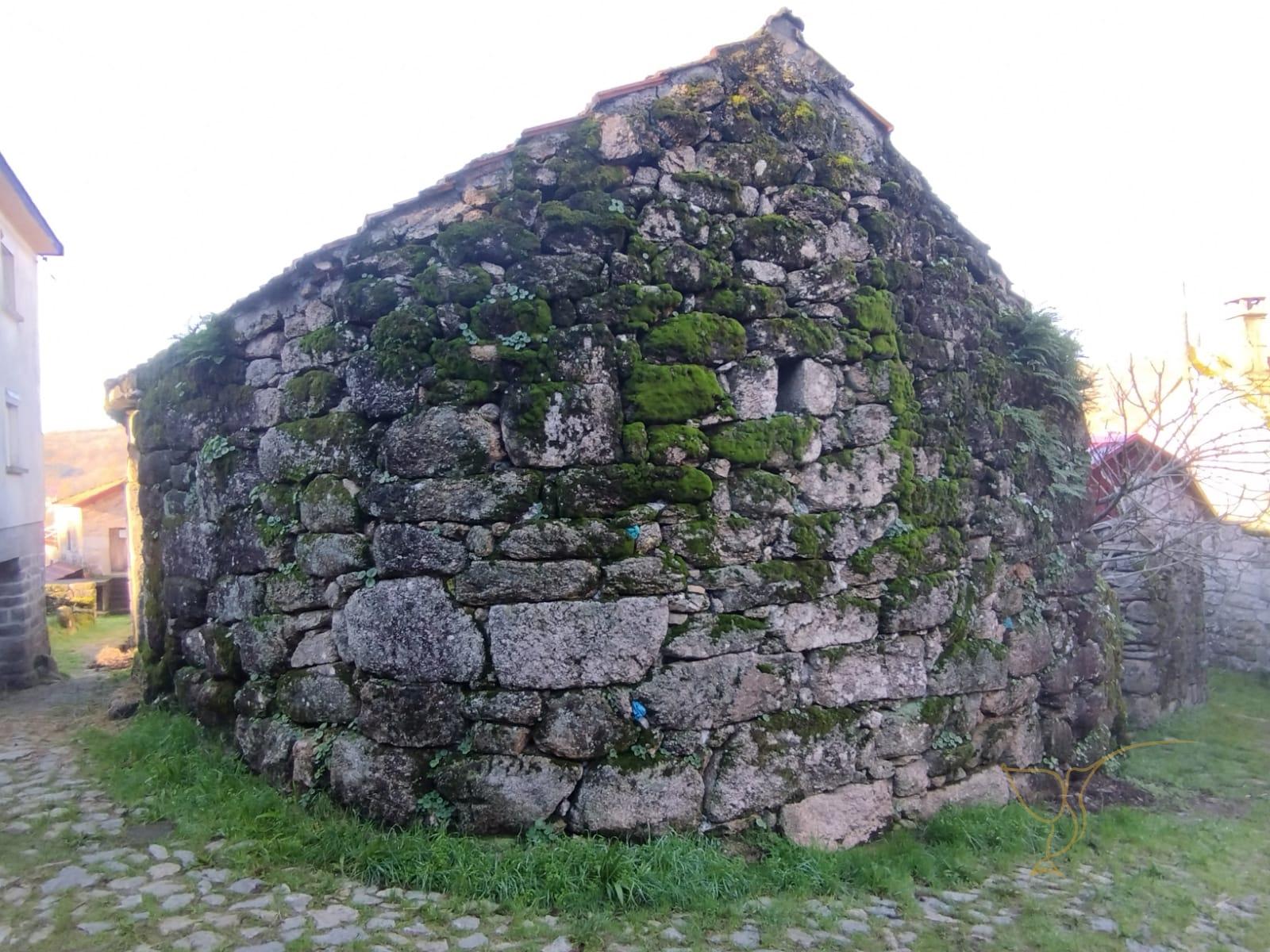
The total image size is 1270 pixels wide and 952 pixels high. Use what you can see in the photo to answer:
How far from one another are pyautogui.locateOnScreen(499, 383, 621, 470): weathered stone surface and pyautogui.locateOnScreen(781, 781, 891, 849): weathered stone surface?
1872 mm

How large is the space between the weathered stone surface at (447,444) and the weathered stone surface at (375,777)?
1.28 m

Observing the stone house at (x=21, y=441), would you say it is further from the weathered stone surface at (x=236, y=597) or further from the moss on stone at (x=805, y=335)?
the moss on stone at (x=805, y=335)

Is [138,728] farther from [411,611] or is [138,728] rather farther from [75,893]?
[411,611]

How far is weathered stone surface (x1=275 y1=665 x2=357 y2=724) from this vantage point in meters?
4.34

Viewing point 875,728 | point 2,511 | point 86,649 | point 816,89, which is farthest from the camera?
point 86,649

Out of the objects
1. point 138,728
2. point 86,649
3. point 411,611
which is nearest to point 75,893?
point 411,611

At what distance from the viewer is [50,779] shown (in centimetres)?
509

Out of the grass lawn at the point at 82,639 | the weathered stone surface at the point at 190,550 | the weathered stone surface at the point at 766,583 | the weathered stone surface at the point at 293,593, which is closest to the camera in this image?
the weathered stone surface at the point at 766,583

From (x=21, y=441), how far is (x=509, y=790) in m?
8.61

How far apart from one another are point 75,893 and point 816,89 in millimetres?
5153

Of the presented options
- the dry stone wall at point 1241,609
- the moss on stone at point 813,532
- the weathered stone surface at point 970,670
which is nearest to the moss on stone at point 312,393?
the moss on stone at point 813,532

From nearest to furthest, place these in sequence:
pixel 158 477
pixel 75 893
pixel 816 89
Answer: pixel 75 893
pixel 816 89
pixel 158 477

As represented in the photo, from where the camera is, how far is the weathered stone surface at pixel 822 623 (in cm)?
427

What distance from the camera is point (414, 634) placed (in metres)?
4.12
